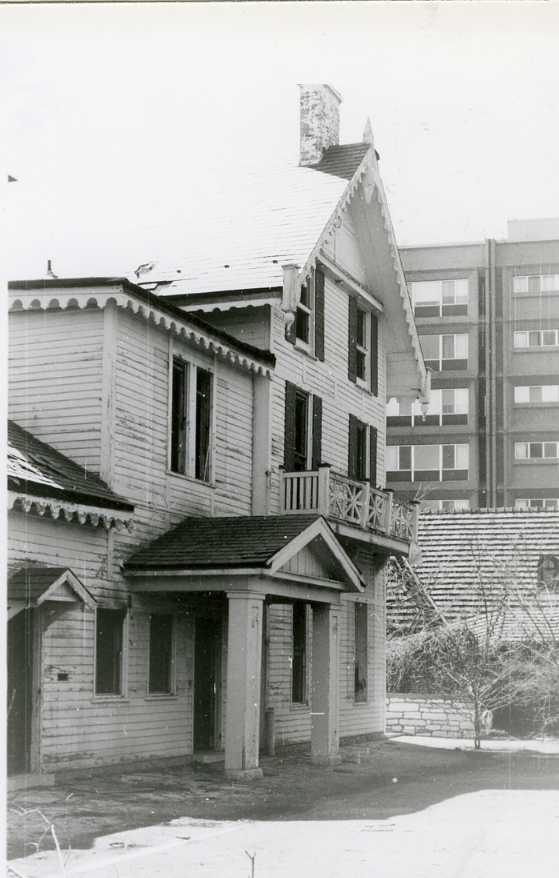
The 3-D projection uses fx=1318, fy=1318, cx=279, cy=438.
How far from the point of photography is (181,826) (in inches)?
528

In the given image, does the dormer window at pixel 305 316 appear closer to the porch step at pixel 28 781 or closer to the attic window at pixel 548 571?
the attic window at pixel 548 571

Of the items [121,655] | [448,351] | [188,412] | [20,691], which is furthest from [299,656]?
[448,351]

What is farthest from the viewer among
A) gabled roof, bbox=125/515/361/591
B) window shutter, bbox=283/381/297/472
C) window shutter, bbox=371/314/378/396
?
window shutter, bbox=371/314/378/396

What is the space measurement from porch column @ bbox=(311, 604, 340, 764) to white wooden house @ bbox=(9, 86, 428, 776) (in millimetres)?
35

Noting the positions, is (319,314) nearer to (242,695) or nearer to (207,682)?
(207,682)

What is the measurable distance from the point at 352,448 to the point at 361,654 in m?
4.34

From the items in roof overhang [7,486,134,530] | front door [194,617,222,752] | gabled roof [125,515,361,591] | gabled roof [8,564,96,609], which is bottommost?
front door [194,617,222,752]

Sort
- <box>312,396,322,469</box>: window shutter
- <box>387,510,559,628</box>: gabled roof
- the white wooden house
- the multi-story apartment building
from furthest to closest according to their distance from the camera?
the multi-story apartment building
<box>387,510,559,628</box>: gabled roof
<box>312,396,322,469</box>: window shutter
the white wooden house

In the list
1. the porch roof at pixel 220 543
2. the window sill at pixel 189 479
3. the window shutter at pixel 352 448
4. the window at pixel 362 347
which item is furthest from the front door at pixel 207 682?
the window at pixel 362 347

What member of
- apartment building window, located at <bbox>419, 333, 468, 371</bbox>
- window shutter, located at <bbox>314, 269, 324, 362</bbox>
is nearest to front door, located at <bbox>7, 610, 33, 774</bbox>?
window shutter, located at <bbox>314, 269, 324, 362</bbox>

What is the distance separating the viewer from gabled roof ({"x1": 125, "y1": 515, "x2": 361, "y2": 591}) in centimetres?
1794

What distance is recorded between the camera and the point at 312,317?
25016 mm

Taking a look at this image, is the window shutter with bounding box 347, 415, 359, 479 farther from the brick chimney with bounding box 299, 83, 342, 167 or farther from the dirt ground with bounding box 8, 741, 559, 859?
the dirt ground with bounding box 8, 741, 559, 859

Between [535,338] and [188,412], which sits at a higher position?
[535,338]
